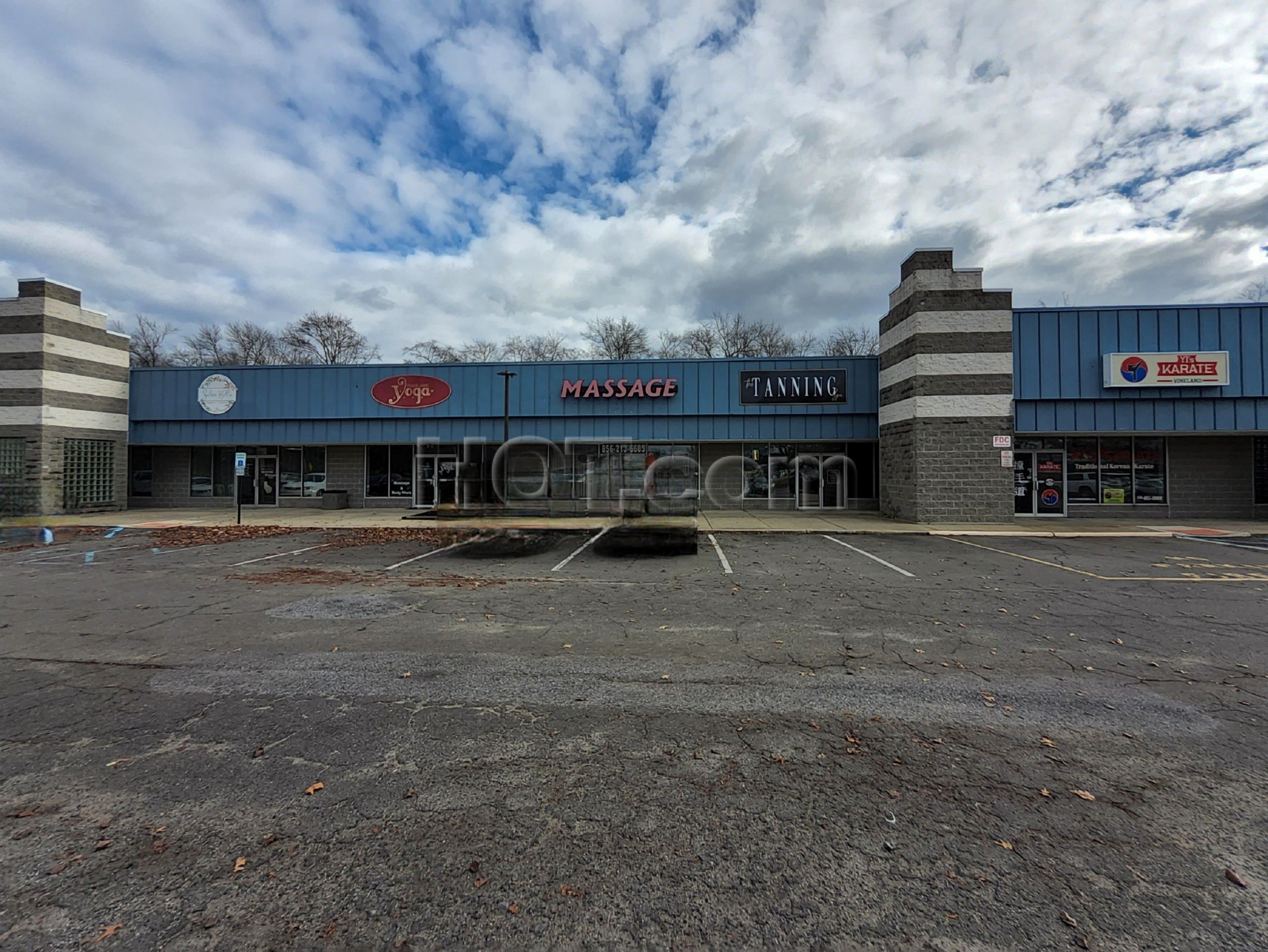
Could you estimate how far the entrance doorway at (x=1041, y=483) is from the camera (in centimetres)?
1894

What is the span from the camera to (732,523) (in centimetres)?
1722

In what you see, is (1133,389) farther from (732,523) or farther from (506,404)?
(506,404)

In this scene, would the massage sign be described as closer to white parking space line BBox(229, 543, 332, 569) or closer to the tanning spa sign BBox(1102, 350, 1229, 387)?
white parking space line BBox(229, 543, 332, 569)

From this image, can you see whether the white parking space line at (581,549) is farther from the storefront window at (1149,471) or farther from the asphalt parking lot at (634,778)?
the storefront window at (1149,471)

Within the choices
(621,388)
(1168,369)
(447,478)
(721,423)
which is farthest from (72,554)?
(1168,369)

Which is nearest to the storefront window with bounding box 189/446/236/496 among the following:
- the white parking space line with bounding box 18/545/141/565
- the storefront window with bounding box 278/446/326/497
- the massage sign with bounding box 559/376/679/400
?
the storefront window with bounding box 278/446/326/497

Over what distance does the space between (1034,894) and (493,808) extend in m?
2.49

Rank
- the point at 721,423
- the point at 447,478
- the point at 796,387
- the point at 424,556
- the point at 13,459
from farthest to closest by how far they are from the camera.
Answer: the point at 447,478, the point at 721,423, the point at 796,387, the point at 13,459, the point at 424,556

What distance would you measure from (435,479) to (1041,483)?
21.7 metres

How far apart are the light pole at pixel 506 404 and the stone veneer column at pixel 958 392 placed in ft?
44.3

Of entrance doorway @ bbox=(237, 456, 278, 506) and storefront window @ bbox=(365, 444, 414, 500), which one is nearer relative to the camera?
storefront window @ bbox=(365, 444, 414, 500)

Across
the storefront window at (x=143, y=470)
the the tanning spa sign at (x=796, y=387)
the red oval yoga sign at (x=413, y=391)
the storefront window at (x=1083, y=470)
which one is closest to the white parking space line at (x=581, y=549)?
the the tanning spa sign at (x=796, y=387)

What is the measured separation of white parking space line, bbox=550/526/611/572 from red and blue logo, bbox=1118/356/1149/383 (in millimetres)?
16371

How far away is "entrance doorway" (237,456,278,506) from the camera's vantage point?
22984 millimetres
